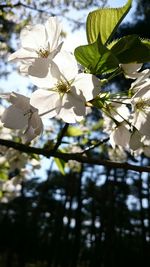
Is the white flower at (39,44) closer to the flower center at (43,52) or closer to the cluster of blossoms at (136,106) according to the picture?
the flower center at (43,52)

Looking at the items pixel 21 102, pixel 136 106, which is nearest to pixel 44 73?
pixel 21 102

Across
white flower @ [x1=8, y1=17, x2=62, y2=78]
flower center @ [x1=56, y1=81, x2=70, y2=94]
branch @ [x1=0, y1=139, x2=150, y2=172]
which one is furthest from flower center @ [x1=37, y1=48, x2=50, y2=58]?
branch @ [x1=0, y1=139, x2=150, y2=172]

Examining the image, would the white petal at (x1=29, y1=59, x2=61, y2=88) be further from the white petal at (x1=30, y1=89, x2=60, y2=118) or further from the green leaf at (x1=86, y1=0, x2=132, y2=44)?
the green leaf at (x1=86, y1=0, x2=132, y2=44)

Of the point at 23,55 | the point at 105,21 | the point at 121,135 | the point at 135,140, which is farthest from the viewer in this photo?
the point at 121,135

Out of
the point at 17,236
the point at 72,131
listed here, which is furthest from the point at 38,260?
the point at 72,131

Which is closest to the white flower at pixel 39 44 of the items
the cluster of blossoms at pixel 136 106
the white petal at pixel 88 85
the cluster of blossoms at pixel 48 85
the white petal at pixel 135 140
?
the cluster of blossoms at pixel 48 85

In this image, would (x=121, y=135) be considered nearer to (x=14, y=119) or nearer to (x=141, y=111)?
(x=141, y=111)
